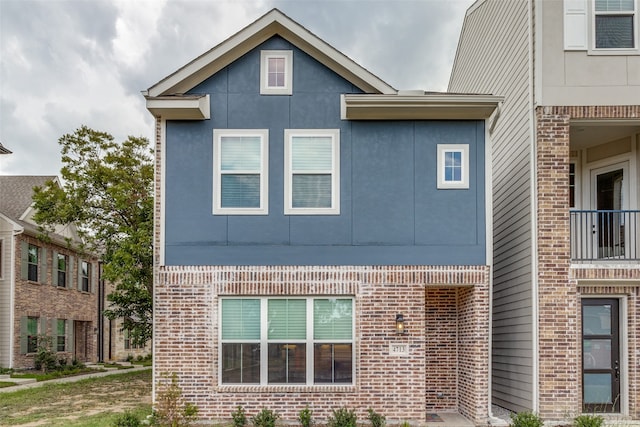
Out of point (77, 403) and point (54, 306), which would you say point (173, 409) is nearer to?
point (77, 403)

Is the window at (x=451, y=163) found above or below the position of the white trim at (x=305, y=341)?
above

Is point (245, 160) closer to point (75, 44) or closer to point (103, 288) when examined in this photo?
point (75, 44)

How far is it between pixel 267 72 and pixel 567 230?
626 centimetres

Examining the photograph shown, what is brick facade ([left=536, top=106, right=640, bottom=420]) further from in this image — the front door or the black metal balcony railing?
the black metal balcony railing

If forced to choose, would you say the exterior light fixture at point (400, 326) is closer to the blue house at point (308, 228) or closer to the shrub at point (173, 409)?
the blue house at point (308, 228)

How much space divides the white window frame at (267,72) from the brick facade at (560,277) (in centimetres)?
464

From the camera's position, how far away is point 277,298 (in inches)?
448

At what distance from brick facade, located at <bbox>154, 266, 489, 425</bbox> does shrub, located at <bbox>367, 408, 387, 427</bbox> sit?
0.80ft

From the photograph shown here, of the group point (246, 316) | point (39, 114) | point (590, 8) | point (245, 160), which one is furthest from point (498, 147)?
point (39, 114)

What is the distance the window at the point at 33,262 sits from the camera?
76.9 ft

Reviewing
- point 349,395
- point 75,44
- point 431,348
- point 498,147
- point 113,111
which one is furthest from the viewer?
point 113,111

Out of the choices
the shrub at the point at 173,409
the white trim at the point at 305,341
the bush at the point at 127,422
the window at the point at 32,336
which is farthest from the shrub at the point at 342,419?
the window at the point at 32,336

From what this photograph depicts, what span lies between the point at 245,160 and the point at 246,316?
2.89 m

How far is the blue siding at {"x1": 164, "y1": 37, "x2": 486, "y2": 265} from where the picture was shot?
1143cm
